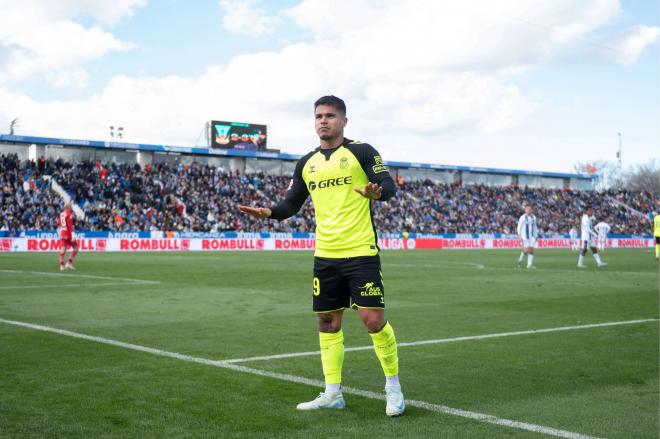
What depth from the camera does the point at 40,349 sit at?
827cm

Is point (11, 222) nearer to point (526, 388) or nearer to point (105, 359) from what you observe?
point (105, 359)

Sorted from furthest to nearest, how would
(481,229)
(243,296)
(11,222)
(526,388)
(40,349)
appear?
(481,229) < (11,222) < (243,296) < (40,349) < (526,388)

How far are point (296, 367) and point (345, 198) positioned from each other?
87.6 inches

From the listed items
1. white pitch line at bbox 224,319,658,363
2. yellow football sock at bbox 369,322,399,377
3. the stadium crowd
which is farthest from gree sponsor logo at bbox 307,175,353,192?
the stadium crowd

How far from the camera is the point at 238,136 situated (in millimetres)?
63750

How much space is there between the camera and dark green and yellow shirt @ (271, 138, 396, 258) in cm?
580

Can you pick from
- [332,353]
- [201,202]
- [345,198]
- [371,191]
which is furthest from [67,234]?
[201,202]

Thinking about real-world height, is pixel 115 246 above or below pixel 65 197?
below

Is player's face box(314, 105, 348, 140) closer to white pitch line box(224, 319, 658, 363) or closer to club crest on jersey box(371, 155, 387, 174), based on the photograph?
club crest on jersey box(371, 155, 387, 174)

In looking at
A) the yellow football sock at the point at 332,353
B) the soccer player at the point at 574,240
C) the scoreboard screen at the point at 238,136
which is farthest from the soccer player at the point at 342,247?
the scoreboard screen at the point at 238,136

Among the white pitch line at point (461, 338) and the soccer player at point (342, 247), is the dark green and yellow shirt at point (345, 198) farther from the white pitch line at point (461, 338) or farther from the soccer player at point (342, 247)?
the white pitch line at point (461, 338)

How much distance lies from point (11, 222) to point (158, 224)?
865 cm

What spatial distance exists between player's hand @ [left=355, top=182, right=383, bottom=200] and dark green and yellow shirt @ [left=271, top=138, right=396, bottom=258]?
260 mm

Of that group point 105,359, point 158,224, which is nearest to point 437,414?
point 105,359
